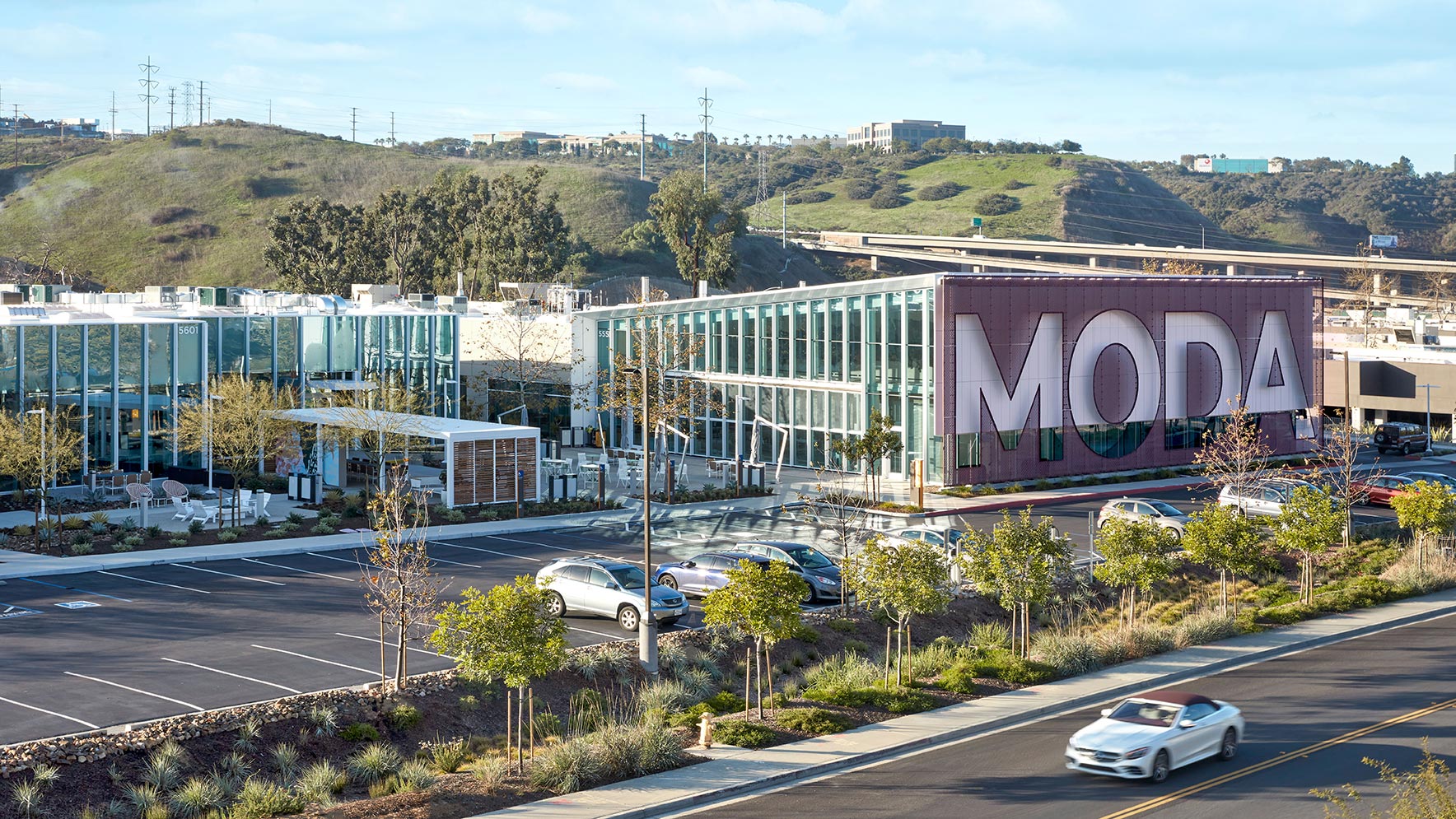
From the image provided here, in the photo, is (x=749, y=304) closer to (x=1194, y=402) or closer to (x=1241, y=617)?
(x=1194, y=402)

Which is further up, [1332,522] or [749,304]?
[749,304]

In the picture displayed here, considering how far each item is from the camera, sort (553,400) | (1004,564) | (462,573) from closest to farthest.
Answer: (1004,564)
(462,573)
(553,400)

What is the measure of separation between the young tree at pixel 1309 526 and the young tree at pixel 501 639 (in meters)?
21.8

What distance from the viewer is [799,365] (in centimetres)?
5891

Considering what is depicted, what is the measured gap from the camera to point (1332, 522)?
121 feet

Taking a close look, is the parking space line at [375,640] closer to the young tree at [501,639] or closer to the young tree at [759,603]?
the young tree at [501,639]

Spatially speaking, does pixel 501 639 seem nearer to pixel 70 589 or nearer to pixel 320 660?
pixel 320 660

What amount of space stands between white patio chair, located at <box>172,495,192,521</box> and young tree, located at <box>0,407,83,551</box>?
124 inches

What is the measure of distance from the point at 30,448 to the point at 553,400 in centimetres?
2991

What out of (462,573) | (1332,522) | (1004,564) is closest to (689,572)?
(462,573)

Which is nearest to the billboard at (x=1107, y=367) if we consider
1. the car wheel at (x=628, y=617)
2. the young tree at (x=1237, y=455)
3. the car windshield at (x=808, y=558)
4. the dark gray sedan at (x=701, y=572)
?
the young tree at (x=1237, y=455)

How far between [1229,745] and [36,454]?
33.5m

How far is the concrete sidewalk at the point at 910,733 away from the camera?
66.2ft

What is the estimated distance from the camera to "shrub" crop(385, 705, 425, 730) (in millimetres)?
23875
